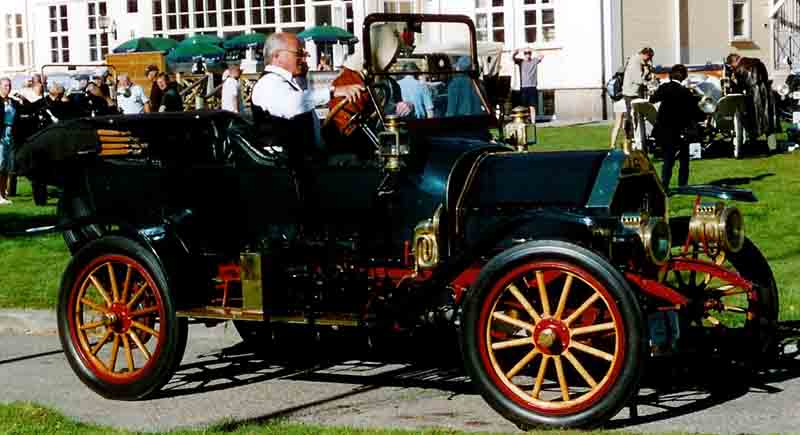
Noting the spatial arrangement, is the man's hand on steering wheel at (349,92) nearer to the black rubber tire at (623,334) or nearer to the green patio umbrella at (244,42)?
the black rubber tire at (623,334)

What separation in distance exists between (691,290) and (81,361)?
10.4 ft

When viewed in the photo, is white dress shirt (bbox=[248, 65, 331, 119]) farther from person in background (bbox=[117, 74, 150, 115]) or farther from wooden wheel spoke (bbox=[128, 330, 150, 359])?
person in background (bbox=[117, 74, 150, 115])

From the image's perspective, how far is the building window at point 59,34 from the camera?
46.4m

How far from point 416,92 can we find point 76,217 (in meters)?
1.97

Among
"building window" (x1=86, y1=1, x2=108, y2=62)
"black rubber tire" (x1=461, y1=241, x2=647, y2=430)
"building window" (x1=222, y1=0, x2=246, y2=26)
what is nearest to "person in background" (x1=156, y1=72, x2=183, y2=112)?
"black rubber tire" (x1=461, y1=241, x2=647, y2=430)

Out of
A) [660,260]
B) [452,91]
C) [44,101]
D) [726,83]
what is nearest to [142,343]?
[452,91]

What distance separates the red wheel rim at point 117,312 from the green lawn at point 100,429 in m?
0.65

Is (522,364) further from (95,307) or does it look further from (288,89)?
(95,307)

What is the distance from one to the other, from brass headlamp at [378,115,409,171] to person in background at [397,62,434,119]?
1.67 feet

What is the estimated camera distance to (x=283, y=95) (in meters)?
7.49

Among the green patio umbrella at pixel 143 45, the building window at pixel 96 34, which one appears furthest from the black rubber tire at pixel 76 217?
the building window at pixel 96 34

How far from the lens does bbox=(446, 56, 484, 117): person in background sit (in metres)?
7.88

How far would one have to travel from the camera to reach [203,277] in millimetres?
7539

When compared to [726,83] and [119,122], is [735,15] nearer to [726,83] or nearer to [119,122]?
[726,83]
